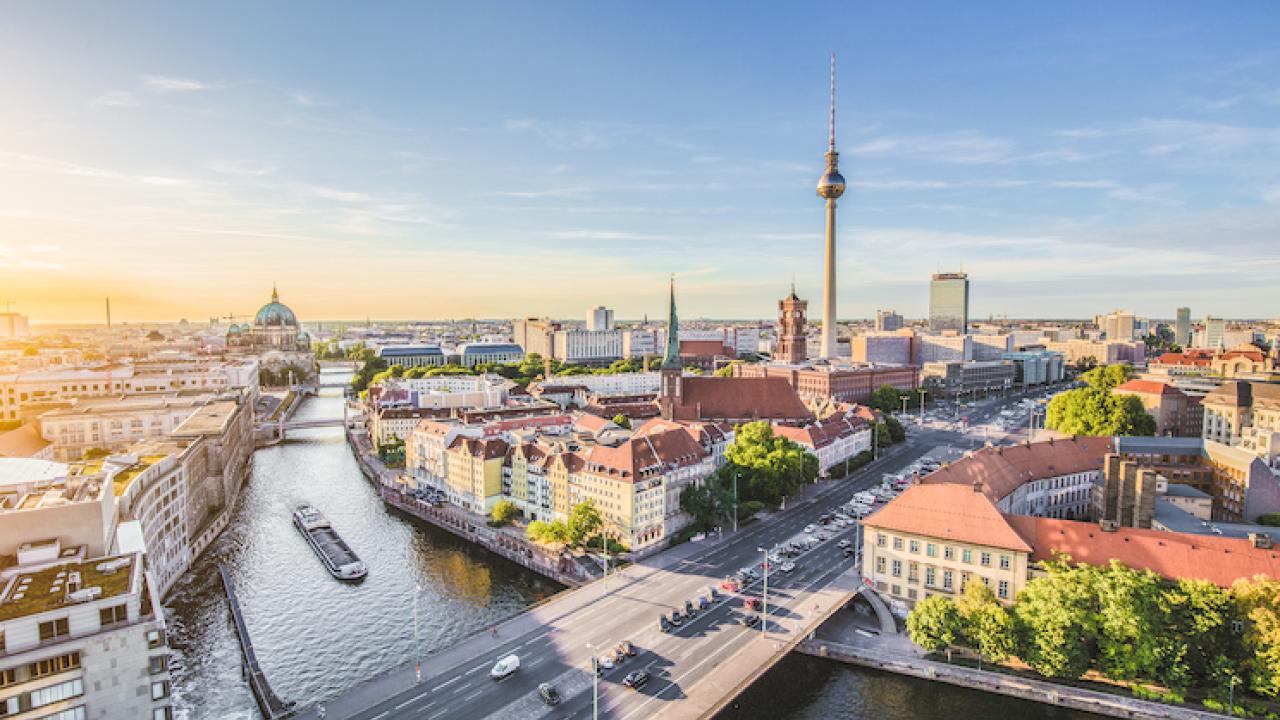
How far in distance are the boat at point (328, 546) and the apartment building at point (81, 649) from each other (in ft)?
91.5

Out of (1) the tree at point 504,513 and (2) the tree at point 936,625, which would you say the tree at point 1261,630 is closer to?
(2) the tree at point 936,625

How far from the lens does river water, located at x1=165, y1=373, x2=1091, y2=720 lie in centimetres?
4056

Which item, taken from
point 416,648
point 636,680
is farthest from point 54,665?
A: point 636,680

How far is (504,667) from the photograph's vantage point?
39656mm

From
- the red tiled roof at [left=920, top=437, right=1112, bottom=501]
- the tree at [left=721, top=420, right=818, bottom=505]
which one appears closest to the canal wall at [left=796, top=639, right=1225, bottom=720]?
the red tiled roof at [left=920, top=437, right=1112, bottom=501]

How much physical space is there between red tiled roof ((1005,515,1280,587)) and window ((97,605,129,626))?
51023 mm

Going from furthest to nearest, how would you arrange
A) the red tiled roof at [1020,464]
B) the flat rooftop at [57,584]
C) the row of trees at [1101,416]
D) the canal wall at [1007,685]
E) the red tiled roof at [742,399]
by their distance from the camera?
the red tiled roof at [742,399], the row of trees at [1101,416], the red tiled roof at [1020,464], the canal wall at [1007,685], the flat rooftop at [57,584]

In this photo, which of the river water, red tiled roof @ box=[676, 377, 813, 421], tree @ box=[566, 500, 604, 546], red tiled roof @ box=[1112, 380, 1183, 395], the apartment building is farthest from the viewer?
red tiled roof @ box=[676, 377, 813, 421]

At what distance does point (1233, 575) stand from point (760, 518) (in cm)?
3798

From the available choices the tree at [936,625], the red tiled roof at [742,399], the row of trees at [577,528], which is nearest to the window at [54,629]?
the row of trees at [577,528]

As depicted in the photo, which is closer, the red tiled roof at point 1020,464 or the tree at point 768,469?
the red tiled roof at point 1020,464

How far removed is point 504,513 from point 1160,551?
55321 mm

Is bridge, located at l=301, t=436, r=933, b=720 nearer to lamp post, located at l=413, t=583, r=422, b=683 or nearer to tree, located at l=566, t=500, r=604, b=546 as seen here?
lamp post, located at l=413, t=583, r=422, b=683

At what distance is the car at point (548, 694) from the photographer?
36906mm
